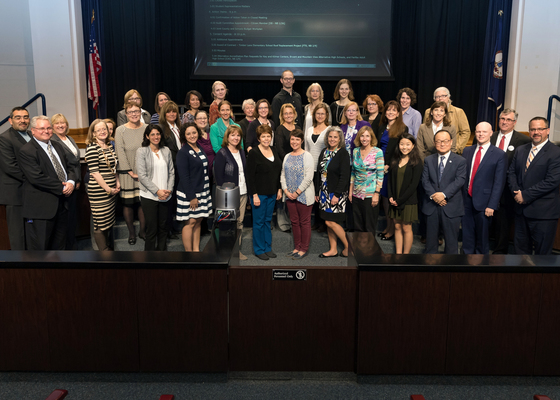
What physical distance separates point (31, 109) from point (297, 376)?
255 inches

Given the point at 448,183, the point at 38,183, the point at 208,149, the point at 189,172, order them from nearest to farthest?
the point at 38,183 → the point at 448,183 → the point at 189,172 → the point at 208,149

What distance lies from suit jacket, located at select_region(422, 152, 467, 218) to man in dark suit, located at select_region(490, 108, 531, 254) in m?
0.69

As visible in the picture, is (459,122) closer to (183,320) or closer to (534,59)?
(534,59)

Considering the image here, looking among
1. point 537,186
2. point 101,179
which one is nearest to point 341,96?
point 537,186

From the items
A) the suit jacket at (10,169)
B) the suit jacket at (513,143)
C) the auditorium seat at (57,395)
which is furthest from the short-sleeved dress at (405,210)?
the suit jacket at (10,169)

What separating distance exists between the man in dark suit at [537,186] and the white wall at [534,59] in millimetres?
3275

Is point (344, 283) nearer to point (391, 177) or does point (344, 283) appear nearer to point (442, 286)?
point (442, 286)

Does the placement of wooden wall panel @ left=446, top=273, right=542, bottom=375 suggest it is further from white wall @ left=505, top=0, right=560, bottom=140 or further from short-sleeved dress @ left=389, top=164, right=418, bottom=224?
white wall @ left=505, top=0, right=560, bottom=140

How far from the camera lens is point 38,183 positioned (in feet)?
12.0

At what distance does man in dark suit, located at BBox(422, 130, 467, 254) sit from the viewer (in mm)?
3746

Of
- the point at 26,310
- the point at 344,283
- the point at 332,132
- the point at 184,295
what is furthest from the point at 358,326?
the point at 332,132

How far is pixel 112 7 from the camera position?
7531 mm

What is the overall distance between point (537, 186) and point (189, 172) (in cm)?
290

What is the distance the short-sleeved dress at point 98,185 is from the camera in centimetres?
380
